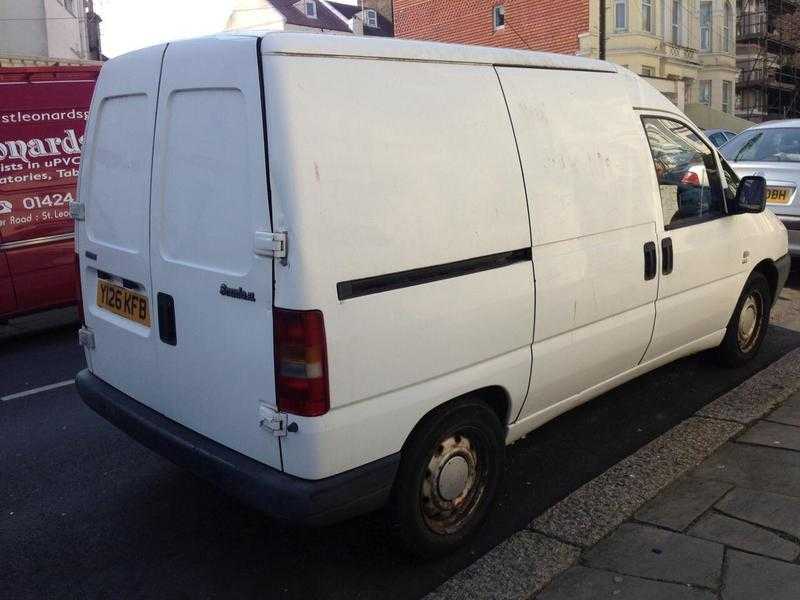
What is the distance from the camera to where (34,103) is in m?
7.32

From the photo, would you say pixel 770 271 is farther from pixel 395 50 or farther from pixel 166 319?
pixel 166 319

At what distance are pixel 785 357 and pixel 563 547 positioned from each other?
334 cm

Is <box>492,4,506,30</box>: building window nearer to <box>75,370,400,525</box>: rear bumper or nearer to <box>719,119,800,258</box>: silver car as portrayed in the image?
<box>719,119,800,258</box>: silver car

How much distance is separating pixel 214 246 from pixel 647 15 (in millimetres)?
32711

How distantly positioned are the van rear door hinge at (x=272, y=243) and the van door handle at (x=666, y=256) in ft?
8.19

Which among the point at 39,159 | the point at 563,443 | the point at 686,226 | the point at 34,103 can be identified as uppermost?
the point at 34,103

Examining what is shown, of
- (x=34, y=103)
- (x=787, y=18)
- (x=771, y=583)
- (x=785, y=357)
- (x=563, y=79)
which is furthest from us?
(x=787, y=18)

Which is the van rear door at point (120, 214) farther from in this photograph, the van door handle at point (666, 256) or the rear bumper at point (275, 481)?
the van door handle at point (666, 256)

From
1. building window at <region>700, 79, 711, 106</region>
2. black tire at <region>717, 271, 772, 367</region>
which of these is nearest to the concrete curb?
black tire at <region>717, 271, 772, 367</region>

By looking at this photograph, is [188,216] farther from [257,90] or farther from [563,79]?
[563,79]

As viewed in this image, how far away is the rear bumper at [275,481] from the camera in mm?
2873

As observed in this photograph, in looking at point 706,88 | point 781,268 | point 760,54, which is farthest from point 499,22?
point 781,268

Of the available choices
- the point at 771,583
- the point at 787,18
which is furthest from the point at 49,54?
the point at 787,18

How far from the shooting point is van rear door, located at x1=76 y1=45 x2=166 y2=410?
3449 mm
